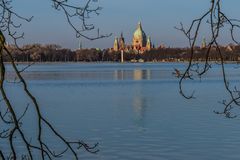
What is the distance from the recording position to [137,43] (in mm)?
148125

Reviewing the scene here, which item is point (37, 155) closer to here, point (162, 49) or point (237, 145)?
point (237, 145)

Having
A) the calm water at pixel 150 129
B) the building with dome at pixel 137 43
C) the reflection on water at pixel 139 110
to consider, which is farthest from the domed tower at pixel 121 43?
the calm water at pixel 150 129

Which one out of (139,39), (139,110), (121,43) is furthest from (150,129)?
(139,39)

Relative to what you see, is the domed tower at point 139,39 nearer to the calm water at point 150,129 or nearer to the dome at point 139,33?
the dome at point 139,33

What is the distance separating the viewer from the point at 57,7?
5.48ft

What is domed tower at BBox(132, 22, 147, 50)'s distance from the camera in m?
148

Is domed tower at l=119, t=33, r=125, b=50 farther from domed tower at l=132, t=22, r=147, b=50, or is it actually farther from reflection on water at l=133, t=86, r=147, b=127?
reflection on water at l=133, t=86, r=147, b=127

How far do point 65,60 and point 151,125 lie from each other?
122 m

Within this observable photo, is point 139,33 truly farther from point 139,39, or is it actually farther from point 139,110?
point 139,110

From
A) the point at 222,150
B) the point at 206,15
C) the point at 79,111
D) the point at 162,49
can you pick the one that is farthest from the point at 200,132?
the point at 162,49

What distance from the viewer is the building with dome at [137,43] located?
147 metres

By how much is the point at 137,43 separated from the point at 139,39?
58.8 inches

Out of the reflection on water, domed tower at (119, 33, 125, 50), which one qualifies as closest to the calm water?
the reflection on water

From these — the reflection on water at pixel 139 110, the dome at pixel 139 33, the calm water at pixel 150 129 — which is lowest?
the reflection on water at pixel 139 110
